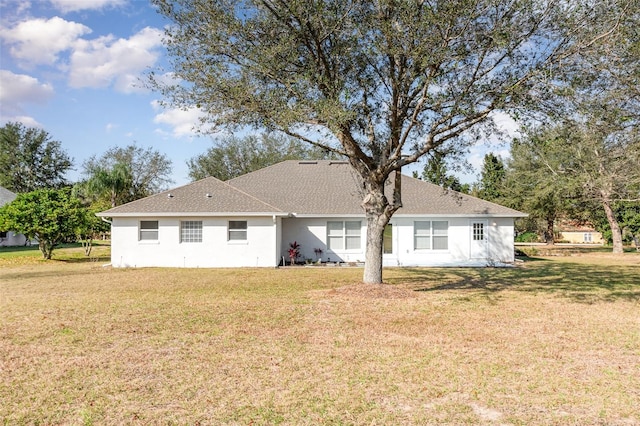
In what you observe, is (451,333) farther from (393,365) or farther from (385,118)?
(385,118)

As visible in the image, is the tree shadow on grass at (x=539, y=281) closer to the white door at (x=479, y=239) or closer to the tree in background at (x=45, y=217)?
the white door at (x=479, y=239)

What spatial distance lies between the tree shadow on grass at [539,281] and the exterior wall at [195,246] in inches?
275

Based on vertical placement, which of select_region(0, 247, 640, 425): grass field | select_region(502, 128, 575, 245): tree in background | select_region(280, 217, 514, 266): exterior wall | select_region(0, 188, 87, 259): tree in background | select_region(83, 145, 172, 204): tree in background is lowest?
select_region(0, 247, 640, 425): grass field

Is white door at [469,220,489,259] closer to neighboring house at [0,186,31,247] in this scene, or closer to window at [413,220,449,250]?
window at [413,220,449,250]

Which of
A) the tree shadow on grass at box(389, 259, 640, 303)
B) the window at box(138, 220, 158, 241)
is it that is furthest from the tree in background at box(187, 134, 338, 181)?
the tree shadow on grass at box(389, 259, 640, 303)

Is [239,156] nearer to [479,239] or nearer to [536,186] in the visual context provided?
[536,186]

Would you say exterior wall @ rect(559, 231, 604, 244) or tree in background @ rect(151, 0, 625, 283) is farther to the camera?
exterior wall @ rect(559, 231, 604, 244)

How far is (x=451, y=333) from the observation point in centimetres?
820

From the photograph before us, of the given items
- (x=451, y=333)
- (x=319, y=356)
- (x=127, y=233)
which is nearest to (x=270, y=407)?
(x=319, y=356)

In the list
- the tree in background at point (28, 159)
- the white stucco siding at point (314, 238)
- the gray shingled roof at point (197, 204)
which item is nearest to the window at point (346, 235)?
the white stucco siding at point (314, 238)

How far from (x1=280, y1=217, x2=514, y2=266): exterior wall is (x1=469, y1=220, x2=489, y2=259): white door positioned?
0.36 ft

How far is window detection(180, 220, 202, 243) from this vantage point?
21453 millimetres

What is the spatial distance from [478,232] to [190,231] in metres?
14.3

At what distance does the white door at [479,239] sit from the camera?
22906 mm
